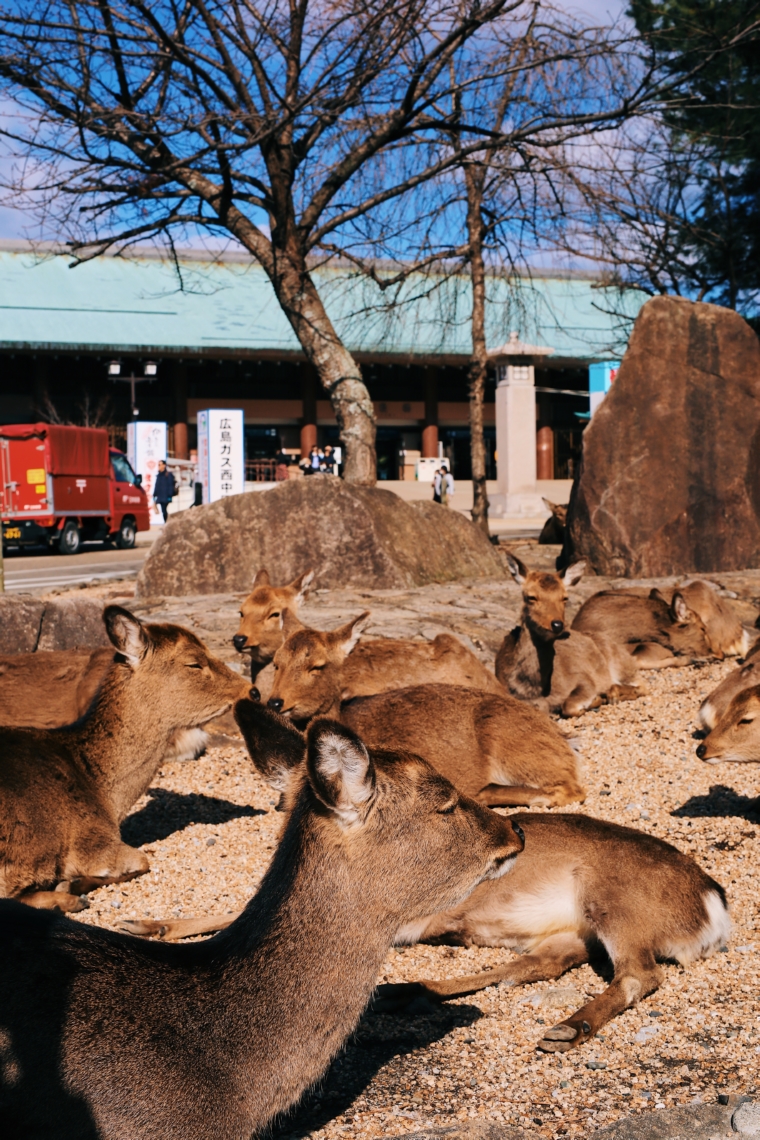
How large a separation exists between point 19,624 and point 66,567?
1210 centimetres

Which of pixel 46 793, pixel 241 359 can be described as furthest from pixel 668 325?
pixel 241 359

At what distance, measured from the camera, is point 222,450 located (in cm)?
2714

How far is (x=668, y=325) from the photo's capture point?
14.0 metres

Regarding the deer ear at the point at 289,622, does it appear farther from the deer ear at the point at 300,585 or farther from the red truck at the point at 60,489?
the red truck at the point at 60,489

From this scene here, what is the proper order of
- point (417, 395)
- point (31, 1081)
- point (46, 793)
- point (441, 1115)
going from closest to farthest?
1. point (31, 1081)
2. point (441, 1115)
3. point (46, 793)
4. point (417, 395)

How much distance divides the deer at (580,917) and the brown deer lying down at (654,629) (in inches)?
233

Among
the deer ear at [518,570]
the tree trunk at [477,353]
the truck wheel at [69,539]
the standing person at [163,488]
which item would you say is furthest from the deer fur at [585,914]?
the standing person at [163,488]

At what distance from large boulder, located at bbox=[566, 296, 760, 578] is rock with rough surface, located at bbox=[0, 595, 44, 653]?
6.92 meters

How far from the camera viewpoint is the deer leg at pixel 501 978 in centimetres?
395

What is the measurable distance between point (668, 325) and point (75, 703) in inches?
382

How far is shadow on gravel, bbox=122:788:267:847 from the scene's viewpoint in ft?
19.3

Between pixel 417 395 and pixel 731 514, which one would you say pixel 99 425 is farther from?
pixel 731 514

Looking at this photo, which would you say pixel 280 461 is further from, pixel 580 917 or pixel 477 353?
pixel 580 917

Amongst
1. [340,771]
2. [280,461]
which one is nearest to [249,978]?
[340,771]
